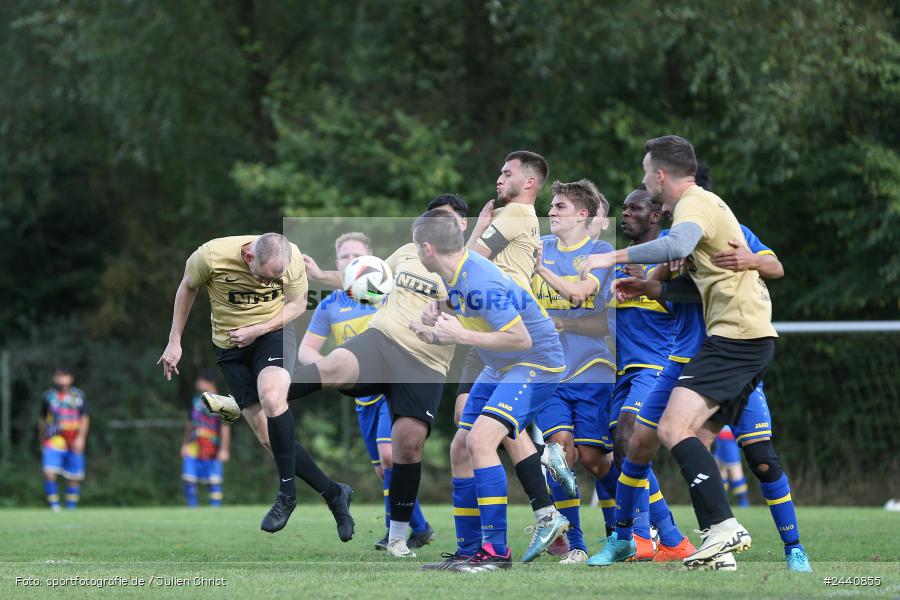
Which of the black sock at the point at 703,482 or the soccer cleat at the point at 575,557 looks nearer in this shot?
the black sock at the point at 703,482

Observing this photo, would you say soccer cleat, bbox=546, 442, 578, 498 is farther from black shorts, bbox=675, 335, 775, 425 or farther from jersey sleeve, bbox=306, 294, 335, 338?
jersey sleeve, bbox=306, 294, 335, 338

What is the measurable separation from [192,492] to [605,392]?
1176cm

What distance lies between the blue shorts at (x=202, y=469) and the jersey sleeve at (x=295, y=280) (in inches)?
419

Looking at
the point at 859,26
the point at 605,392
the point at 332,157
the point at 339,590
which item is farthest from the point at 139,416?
the point at 339,590

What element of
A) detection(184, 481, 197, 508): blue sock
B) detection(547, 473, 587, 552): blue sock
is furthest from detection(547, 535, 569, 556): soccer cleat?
detection(184, 481, 197, 508): blue sock

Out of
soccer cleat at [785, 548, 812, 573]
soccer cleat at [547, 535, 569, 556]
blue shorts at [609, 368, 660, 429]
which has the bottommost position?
soccer cleat at [547, 535, 569, 556]

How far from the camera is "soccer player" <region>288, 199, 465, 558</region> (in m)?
7.89

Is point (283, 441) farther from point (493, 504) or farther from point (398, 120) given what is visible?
point (398, 120)

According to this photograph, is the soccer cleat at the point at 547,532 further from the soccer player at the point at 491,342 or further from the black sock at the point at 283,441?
the black sock at the point at 283,441

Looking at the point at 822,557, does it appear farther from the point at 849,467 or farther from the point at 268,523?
the point at 849,467

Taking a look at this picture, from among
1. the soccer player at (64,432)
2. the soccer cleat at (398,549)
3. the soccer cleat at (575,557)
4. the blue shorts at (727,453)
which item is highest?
the soccer cleat at (575,557)

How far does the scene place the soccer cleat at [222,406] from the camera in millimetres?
8250

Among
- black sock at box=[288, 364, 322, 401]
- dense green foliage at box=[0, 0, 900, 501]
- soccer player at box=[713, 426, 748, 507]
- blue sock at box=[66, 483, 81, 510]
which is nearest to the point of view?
black sock at box=[288, 364, 322, 401]

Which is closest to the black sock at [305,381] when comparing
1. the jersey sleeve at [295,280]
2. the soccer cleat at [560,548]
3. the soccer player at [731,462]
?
the jersey sleeve at [295,280]
